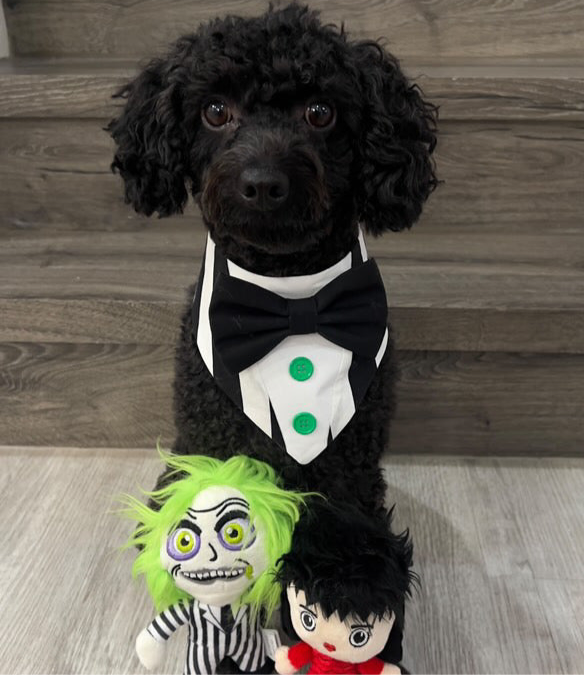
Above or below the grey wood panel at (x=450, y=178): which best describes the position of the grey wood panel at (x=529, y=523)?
below

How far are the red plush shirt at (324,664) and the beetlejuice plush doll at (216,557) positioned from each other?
0.06m

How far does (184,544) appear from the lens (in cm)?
87

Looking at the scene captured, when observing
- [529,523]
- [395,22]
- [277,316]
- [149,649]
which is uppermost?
[395,22]

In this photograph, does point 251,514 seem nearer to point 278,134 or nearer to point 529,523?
point 278,134

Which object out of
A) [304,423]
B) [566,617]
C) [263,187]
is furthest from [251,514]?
[566,617]

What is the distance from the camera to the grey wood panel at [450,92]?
1.36 m

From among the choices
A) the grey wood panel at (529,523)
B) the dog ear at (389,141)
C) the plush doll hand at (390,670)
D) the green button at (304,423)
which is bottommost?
the grey wood panel at (529,523)

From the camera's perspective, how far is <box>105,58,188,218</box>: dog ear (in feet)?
3.00

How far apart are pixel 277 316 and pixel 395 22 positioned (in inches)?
36.0

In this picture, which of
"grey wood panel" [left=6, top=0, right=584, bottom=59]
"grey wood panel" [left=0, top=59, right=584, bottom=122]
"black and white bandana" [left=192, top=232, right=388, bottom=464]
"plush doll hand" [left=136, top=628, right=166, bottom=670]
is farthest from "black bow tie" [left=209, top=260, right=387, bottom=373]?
"grey wood panel" [left=6, top=0, right=584, bottom=59]

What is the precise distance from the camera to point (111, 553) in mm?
1206

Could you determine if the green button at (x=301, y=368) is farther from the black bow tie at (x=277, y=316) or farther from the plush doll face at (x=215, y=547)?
the plush doll face at (x=215, y=547)

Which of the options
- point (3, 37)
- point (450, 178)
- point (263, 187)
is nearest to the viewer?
point (263, 187)

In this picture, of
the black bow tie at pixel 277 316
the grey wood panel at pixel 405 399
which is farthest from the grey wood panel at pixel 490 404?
the black bow tie at pixel 277 316
